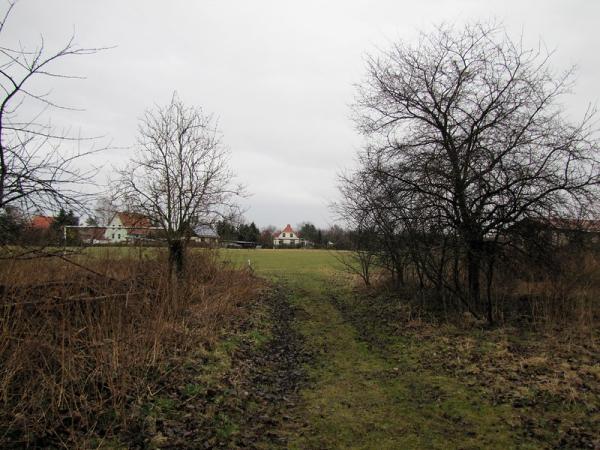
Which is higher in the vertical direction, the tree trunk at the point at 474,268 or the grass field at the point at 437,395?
the tree trunk at the point at 474,268

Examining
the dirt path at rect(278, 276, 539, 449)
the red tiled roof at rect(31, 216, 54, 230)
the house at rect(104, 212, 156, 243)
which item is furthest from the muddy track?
the house at rect(104, 212, 156, 243)

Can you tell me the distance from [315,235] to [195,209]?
72.3 meters

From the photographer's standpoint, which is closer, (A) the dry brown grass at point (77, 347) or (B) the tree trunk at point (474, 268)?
(A) the dry brown grass at point (77, 347)

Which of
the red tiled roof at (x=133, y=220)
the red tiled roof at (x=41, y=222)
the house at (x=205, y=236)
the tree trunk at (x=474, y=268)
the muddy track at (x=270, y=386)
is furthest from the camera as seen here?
the house at (x=205, y=236)

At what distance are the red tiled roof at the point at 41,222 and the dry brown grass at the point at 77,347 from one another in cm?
108

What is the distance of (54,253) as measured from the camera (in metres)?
6.16

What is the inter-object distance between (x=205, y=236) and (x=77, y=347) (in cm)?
987

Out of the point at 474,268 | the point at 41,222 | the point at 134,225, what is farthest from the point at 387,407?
the point at 134,225

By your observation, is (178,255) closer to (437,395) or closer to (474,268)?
(474,268)

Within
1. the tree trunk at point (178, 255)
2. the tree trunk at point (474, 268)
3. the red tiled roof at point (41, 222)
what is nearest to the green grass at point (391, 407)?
the tree trunk at point (474, 268)

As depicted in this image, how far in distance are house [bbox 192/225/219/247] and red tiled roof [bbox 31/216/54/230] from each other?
8717 mm

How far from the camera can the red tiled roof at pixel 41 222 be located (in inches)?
218

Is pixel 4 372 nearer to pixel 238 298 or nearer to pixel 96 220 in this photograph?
pixel 96 220

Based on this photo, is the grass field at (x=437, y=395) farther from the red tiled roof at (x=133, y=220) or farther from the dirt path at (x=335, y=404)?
the red tiled roof at (x=133, y=220)
